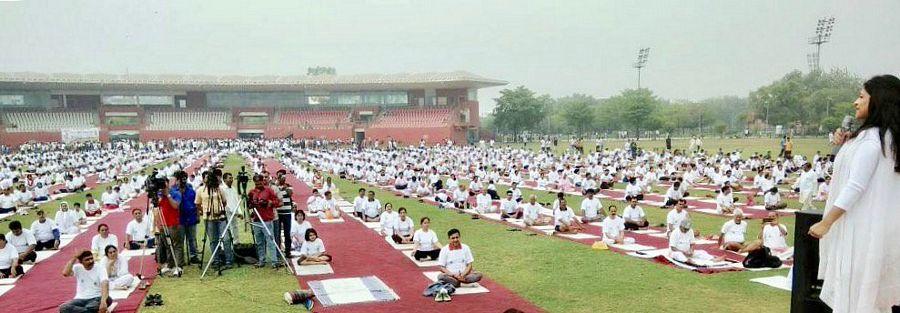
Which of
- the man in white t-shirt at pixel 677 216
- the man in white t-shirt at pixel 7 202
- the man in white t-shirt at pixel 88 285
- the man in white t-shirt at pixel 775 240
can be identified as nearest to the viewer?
the man in white t-shirt at pixel 88 285

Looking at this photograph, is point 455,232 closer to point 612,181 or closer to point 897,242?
point 897,242

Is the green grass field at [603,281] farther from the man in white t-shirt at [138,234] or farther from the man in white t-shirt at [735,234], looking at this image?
the man in white t-shirt at [138,234]

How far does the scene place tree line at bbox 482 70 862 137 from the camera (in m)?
59.9

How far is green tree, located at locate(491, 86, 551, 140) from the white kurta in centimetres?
6335

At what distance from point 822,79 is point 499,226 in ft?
244

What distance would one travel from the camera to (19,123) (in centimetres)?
5559

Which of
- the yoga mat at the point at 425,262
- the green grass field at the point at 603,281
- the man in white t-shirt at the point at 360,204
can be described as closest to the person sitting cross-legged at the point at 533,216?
the green grass field at the point at 603,281

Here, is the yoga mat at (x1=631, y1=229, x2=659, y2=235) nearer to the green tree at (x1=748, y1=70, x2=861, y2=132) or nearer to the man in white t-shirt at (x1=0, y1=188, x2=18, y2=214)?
the man in white t-shirt at (x1=0, y1=188, x2=18, y2=214)

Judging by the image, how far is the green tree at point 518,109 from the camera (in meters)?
66.7

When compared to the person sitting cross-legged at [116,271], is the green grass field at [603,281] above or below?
below

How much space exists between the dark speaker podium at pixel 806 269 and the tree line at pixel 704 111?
5727cm

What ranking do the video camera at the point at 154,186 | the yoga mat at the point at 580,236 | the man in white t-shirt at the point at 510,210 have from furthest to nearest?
the man in white t-shirt at the point at 510,210, the yoga mat at the point at 580,236, the video camera at the point at 154,186

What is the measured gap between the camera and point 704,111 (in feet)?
261

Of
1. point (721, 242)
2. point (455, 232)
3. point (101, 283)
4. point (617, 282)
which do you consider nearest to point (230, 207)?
point (101, 283)
